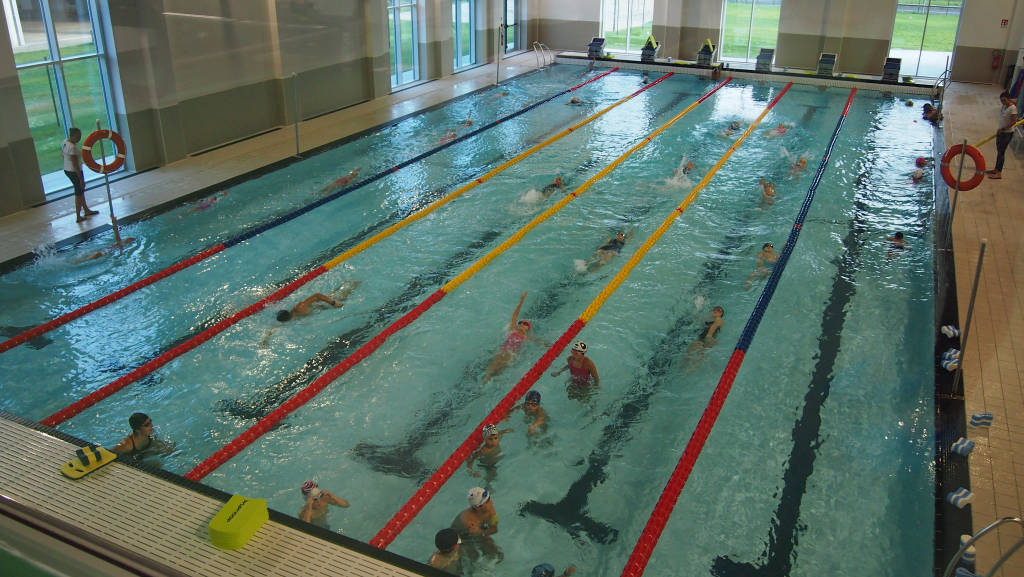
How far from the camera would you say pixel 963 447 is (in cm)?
462

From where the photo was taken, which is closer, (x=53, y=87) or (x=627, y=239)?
(x=627, y=239)

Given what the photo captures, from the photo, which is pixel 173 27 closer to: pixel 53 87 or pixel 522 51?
pixel 53 87

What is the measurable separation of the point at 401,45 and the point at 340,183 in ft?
24.1

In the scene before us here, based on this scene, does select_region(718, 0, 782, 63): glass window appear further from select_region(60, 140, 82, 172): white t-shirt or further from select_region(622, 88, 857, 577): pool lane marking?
select_region(60, 140, 82, 172): white t-shirt

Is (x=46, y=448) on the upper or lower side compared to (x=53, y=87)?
lower

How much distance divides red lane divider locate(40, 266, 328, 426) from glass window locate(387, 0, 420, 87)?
931 centimetres

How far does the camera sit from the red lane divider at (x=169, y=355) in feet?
17.1

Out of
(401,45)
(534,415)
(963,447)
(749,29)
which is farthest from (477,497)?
(749,29)

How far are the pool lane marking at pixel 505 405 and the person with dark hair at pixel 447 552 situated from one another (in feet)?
Answer: 1.10

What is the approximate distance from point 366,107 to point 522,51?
8495 mm

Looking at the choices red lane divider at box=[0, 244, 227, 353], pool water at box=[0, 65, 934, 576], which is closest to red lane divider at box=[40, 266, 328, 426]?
pool water at box=[0, 65, 934, 576]

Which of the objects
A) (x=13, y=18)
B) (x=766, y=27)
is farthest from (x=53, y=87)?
(x=766, y=27)

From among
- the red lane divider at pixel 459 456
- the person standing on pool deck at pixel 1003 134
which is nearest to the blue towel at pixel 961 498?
the red lane divider at pixel 459 456

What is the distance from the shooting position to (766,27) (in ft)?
92.0
